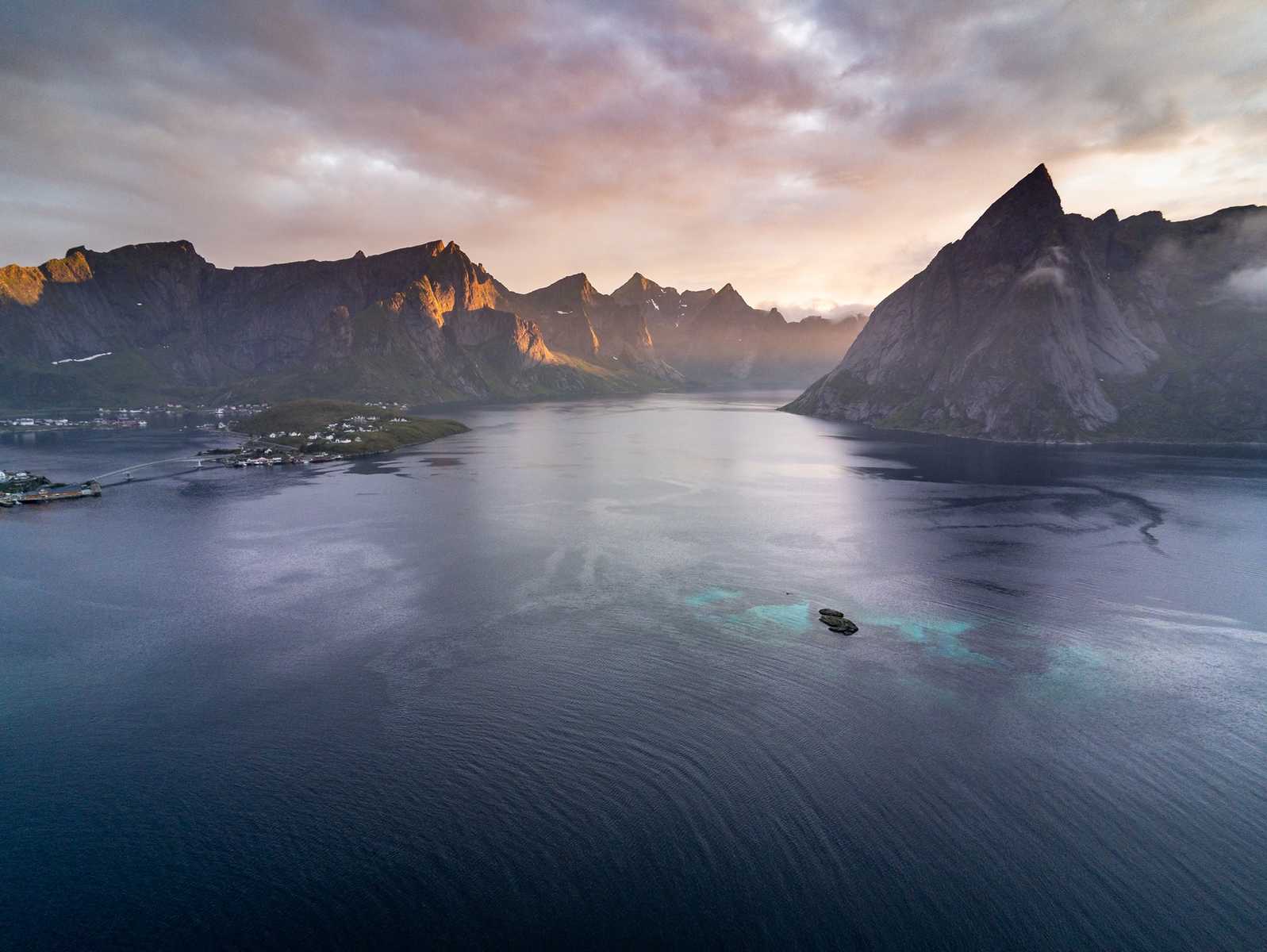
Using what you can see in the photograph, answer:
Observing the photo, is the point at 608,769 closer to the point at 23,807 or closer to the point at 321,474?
the point at 23,807

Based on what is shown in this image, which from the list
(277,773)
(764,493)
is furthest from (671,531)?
(277,773)

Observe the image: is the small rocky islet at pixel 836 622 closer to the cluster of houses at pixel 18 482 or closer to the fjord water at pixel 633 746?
the fjord water at pixel 633 746

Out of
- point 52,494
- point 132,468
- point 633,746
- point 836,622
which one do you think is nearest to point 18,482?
point 52,494

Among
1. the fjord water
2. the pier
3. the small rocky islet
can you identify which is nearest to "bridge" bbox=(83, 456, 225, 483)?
the pier

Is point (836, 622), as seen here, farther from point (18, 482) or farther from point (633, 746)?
point (18, 482)

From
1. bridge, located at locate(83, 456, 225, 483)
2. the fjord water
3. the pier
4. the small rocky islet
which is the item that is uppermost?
bridge, located at locate(83, 456, 225, 483)

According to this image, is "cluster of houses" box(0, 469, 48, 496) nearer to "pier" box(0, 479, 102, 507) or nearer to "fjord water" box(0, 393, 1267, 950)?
"pier" box(0, 479, 102, 507)

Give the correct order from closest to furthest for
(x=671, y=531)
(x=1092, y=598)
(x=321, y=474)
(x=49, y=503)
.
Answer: (x=1092, y=598), (x=671, y=531), (x=49, y=503), (x=321, y=474)
